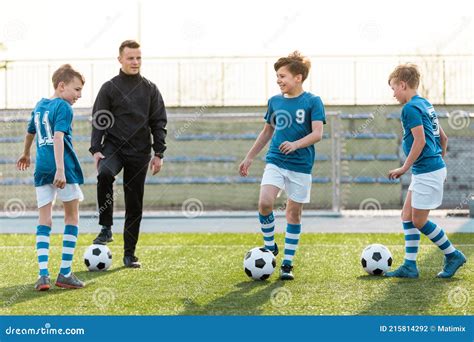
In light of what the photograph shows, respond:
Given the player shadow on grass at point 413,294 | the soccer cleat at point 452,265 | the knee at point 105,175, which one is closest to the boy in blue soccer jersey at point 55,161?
the knee at point 105,175

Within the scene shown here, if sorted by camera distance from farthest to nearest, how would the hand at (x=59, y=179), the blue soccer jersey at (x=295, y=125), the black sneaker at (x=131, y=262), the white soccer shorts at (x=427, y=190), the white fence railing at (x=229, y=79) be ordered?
the white fence railing at (x=229, y=79)
the black sneaker at (x=131, y=262)
the blue soccer jersey at (x=295, y=125)
the white soccer shorts at (x=427, y=190)
the hand at (x=59, y=179)

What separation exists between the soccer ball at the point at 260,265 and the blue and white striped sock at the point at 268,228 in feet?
1.52

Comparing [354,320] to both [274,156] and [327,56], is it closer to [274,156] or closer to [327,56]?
[274,156]

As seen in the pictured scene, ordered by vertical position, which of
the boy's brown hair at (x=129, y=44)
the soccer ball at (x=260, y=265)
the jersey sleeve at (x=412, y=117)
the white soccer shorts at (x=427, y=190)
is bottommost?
the soccer ball at (x=260, y=265)

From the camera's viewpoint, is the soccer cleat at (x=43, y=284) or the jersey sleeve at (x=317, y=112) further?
the jersey sleeve at (x=317, y=112)

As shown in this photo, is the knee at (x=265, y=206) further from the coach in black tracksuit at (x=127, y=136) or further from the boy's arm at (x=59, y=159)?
the boy's arm at (x=59, y=159)

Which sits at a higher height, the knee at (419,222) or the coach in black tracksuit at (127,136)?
the coach in black tracksuit at (127,136)

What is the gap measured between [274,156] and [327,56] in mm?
13970

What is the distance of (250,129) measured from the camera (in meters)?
21.5

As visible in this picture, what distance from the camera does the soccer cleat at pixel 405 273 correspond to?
6716 mm

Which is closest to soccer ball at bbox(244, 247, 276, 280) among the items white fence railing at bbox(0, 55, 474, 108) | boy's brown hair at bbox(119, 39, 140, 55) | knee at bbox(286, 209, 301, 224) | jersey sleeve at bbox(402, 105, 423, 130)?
knee at bbox(286, 209, 301, 224)

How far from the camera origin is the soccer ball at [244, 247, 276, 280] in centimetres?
652

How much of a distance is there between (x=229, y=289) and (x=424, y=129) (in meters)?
1.98

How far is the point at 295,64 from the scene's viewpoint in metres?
6.70
